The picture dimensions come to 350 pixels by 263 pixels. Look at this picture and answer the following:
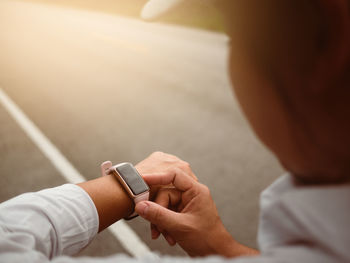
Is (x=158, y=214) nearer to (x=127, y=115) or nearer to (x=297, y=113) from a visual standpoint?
(x=297, y=113)

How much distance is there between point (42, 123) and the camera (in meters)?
3.85

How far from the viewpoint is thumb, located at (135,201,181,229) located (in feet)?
4.84

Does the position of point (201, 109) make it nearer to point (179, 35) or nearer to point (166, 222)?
point (166, 222)

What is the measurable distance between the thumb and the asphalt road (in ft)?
2.93

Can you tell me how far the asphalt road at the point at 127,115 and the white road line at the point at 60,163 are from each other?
6 centimetres

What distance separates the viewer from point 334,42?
63 centimetres

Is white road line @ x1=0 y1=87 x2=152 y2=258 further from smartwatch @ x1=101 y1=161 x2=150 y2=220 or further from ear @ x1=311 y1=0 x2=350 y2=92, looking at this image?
ear @ x1=311 y1=0 x2=350 y2=92

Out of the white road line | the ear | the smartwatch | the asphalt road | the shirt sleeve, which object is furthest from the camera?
the asphalt road

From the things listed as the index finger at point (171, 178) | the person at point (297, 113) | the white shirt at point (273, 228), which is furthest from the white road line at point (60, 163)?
the person at point (297, 113)

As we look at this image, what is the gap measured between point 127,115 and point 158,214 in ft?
9.33

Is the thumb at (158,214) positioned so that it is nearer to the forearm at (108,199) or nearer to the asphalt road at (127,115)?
the forearm at (108,199)

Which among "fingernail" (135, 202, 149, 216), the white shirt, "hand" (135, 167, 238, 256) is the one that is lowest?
"hand" (135, 167, 238, 256)

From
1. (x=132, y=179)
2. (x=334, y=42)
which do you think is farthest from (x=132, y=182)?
(x=334, y=42)

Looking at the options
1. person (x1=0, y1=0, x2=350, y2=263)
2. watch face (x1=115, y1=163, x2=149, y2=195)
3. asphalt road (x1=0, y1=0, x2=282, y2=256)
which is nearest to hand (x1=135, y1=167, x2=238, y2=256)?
watch face (x1=115, y1=163, x2=149, y2=195)
